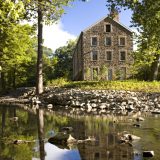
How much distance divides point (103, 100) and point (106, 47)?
30875mm

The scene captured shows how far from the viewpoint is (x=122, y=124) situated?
1739 cm

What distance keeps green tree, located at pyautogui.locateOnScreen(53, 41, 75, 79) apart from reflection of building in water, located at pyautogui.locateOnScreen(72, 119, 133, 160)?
7032 cm

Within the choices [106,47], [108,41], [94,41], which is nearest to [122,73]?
[106,47]

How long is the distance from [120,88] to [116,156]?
79.4ft

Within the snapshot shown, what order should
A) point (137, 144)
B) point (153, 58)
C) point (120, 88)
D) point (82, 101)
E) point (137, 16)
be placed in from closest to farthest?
point (137, 144) < point (137, 16) < point (82, 101) < point (120, 88) < point (153, 58)

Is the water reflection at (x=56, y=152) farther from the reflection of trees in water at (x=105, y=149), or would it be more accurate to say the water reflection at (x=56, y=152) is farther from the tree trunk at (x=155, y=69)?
the tree trunk at (x=155, y=69)

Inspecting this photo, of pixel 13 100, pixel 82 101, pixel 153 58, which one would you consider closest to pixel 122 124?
pixel 82 101

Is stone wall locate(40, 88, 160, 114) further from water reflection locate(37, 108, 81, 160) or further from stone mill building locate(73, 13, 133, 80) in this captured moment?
stone mill building locate(73, 13, 133, 80)

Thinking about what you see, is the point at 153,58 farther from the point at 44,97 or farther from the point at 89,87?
the point at 44,97

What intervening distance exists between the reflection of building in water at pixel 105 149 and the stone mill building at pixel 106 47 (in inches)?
1776

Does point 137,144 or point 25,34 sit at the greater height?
point 25,34

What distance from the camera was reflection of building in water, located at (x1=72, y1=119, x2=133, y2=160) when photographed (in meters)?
10.0

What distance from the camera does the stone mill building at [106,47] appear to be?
194 feet

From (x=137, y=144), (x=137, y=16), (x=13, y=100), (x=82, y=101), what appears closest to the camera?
(x=137, y=144)
